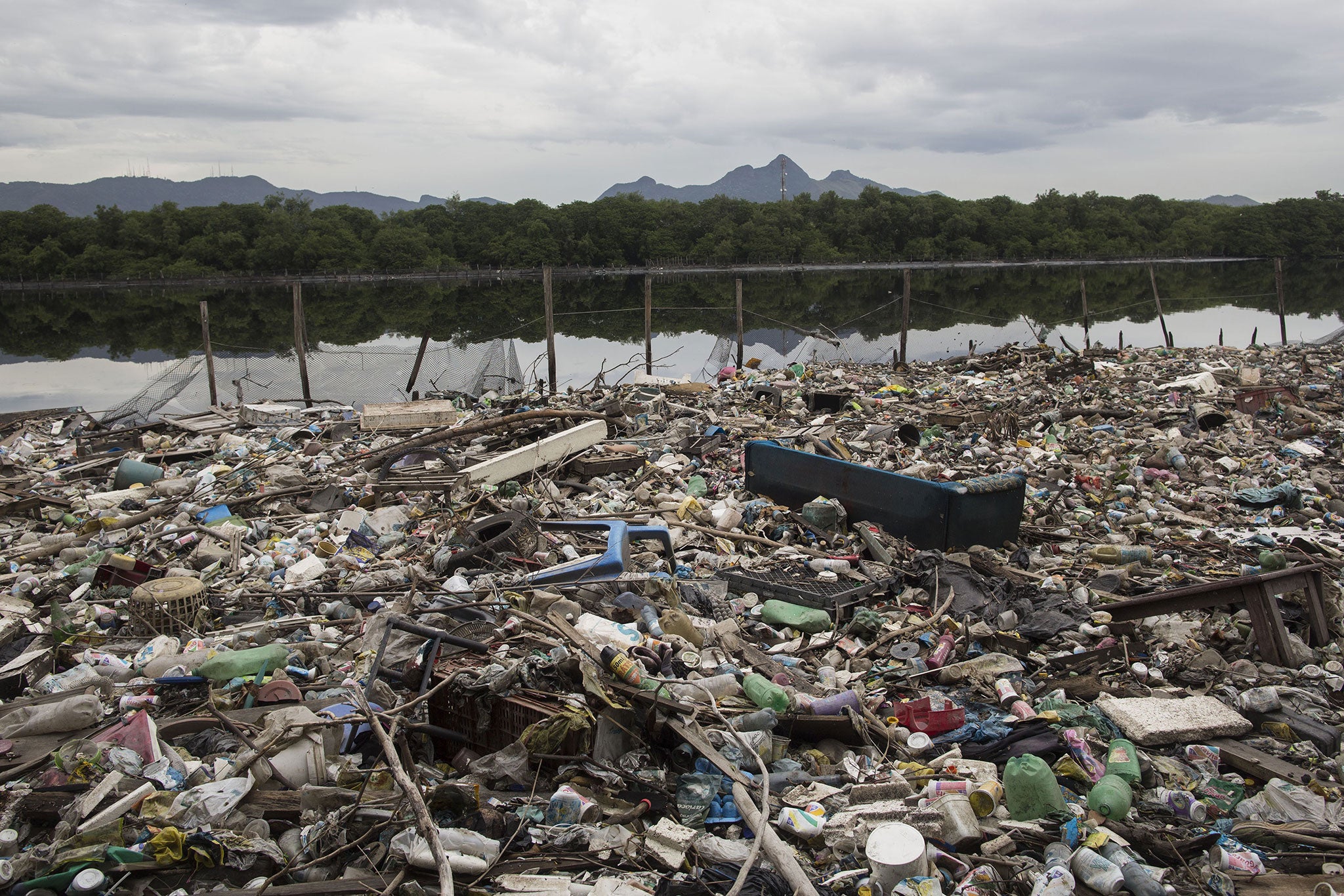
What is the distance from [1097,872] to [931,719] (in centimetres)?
111

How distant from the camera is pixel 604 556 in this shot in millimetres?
5168

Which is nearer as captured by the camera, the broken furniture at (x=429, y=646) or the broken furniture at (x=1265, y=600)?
the broken furniture at (x=429, y=646)

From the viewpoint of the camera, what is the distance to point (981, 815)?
3188 millimetres

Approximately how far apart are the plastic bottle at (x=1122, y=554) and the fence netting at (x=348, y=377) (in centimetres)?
933

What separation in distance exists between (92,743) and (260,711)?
2.01ft

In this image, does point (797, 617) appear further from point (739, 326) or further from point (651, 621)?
point (739, 326)

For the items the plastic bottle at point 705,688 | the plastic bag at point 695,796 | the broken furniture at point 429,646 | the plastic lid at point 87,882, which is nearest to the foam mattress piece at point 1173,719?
the plastic bottle at point 705,688

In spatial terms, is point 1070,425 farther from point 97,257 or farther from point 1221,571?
point 97,257

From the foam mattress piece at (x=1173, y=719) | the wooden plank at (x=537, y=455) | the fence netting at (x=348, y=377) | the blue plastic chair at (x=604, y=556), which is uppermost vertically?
the fence netting at (x=348, y=377)

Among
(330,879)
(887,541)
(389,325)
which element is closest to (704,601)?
(887,541)

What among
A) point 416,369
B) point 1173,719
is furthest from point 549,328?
point 1173,719

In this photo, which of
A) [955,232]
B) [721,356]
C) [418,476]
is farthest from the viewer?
[955,232]

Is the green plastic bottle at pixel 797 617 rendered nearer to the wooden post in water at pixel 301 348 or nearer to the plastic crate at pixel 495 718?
the plastic crate at pixel 495 718

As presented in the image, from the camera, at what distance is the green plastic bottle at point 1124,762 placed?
10.9ft
